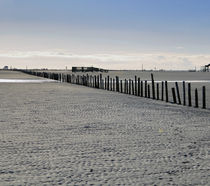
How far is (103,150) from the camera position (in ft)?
22.6

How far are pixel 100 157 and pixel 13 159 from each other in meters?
1.47

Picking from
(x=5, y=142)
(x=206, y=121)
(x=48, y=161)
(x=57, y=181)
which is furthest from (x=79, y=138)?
(x=206, y=121)

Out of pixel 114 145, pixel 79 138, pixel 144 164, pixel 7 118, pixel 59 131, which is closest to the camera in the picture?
pixel 144 164

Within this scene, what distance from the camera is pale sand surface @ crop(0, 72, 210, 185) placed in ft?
17.0

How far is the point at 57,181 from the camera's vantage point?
4988mm

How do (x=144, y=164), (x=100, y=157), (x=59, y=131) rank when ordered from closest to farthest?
(x=144, y=164), (x=100, y=157), (x=59, y=131)

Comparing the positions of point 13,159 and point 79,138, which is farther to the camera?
point 79,138

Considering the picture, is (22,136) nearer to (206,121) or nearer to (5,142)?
(5,142)

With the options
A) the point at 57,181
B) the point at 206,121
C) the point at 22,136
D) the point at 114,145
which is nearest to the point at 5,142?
the point at 22,136

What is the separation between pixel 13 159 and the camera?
6.18 m

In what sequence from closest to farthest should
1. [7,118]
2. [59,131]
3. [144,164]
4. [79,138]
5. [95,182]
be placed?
[95,182] → [144,164] → [79,138] → [59,131] → [7,118]

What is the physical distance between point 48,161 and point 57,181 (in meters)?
1.06

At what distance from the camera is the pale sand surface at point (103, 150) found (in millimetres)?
5191

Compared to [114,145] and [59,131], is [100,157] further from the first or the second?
[59,131]
